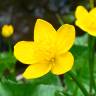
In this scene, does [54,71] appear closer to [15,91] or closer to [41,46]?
[41,46]

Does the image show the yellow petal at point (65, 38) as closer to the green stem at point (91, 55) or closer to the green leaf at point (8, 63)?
the green stem at point (91, 55)

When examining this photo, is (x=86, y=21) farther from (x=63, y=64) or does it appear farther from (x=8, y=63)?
(x=8, y=63)

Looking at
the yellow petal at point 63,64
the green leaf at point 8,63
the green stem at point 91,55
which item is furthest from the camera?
the green leaf at point 8,63

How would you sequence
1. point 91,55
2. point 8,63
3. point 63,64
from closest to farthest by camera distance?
point 63,64 < point 91,55 < point 8,63

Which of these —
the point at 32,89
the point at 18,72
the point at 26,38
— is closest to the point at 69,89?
the point at 32,89

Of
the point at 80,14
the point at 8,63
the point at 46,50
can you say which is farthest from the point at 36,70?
the point at 8,63

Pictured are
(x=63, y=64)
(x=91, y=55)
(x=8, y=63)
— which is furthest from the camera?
(x=8, y=63)

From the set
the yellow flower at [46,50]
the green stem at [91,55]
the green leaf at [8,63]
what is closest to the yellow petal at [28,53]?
the yellow flower at [46,50]
